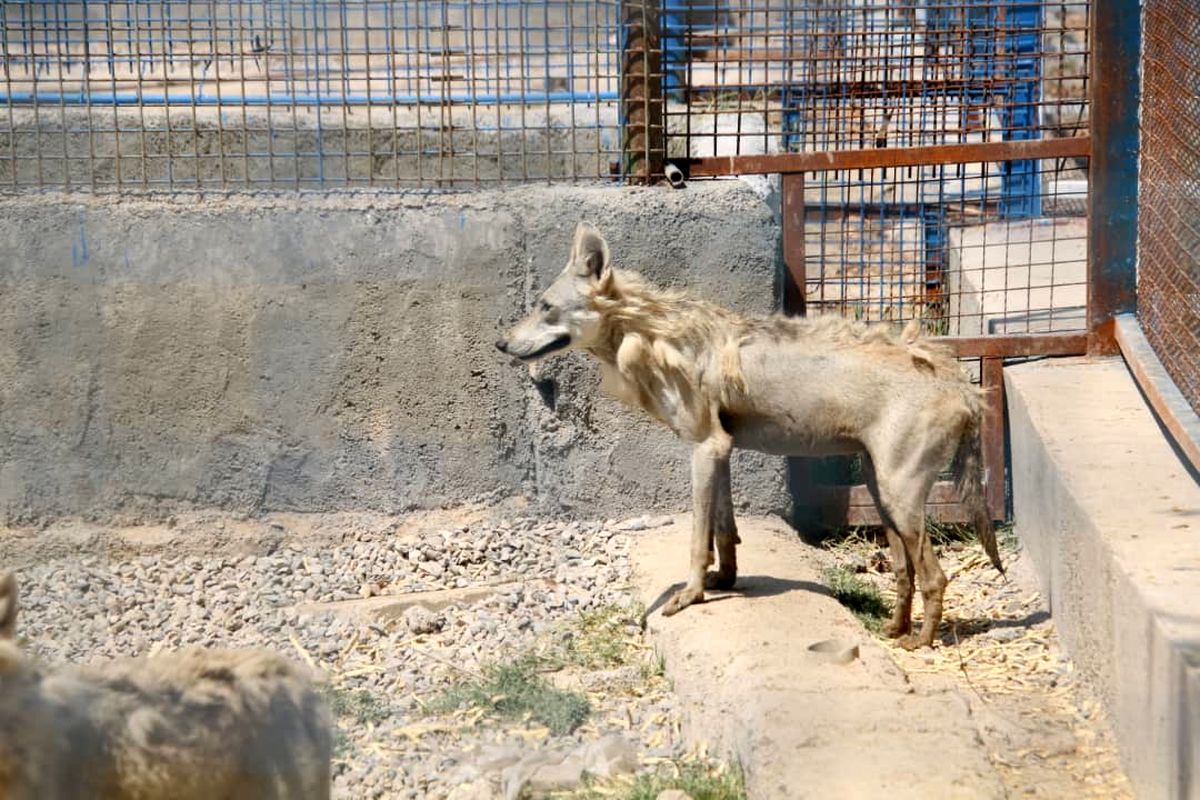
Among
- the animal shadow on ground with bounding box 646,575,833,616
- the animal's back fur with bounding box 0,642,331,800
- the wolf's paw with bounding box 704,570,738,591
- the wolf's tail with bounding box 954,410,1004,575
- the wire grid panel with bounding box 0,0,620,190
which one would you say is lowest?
the animal shadow on ground with bounding box 646,575,833,616

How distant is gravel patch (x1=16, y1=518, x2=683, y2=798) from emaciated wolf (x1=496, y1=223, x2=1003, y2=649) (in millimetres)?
A: 647

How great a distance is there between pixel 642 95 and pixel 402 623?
2.72 metres

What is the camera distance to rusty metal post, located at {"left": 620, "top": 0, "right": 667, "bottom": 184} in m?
7.23

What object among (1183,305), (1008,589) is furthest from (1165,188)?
(1008,589)

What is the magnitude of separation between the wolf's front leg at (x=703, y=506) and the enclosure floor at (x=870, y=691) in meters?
0.07

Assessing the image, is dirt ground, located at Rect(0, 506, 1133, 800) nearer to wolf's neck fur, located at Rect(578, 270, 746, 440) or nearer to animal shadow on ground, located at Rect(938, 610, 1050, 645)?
animal shadow on ground, located at Rect(938, 610, 1050, 645)

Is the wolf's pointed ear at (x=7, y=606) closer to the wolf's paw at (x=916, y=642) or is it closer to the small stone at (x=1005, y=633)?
the wolf's paw at (x=916, y=642)

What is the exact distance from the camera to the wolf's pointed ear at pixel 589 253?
6367 mm

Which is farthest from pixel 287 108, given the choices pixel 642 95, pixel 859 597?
pixel 859 597

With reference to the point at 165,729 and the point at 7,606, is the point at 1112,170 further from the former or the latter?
the point at 7,606

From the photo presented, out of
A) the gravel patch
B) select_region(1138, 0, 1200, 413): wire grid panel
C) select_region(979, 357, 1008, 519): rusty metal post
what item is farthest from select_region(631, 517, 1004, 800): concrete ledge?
select_region(1138, 0, 1200, 413): wire grid panel

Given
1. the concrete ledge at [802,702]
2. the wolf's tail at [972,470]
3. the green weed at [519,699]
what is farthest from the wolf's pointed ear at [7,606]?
the wolf's tail at [972,470]

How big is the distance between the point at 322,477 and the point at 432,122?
3550mm

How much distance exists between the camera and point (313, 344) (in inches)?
288
